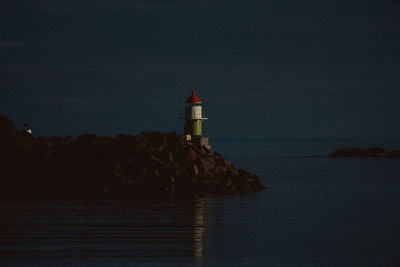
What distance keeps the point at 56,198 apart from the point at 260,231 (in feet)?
47.8

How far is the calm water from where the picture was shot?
618 inches

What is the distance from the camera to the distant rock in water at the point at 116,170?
113ft

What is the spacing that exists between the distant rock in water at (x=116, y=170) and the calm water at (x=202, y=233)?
3.46 meters

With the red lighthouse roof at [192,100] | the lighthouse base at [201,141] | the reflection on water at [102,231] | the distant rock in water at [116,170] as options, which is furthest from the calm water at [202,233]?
the red lighthouse roof at [192,100]

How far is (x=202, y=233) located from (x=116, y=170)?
50.4ft

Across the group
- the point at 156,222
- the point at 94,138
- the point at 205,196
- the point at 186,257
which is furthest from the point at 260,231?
the point at 94,138

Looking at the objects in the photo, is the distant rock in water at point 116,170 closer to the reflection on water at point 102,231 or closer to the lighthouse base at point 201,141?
the lighthouse base at point 201,141

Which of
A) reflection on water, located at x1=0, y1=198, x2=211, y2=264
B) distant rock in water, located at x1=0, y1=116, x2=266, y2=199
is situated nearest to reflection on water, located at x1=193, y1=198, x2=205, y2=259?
reflection on water, located at x1=0, y1=198, x2=211, y2=264

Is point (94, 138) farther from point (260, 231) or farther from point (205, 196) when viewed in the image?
point (260, 231)

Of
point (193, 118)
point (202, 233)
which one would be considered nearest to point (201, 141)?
point (193, 118)

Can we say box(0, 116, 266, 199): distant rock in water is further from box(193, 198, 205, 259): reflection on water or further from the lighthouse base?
box(193, 198, 205, 259): reflection on water

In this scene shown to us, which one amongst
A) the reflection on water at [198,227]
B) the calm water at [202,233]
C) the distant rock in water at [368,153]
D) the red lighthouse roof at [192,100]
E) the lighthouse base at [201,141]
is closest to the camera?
the calm water at [202,233]

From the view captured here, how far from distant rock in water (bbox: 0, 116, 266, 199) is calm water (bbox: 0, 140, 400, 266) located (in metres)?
3.46

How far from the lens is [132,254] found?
15.8 metres
